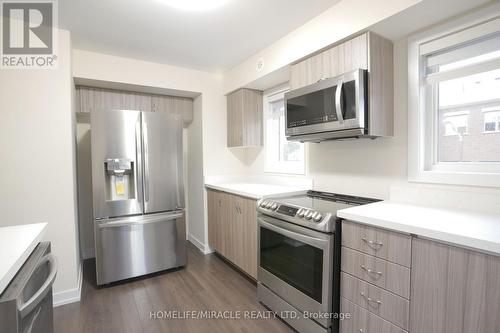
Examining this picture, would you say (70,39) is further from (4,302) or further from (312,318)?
(312,318)

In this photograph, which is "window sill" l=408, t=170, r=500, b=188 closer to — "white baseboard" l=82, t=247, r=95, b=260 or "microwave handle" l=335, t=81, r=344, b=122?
"microwave handle" l=335, t=81, r=344, b=122

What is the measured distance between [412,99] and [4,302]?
7.41 ft

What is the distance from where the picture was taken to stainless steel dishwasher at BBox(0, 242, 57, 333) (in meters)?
0.71

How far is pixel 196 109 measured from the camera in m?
3.34

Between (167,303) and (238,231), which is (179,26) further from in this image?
(167,303)

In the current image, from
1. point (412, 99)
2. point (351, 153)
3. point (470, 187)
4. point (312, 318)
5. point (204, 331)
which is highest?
point (412, 99)

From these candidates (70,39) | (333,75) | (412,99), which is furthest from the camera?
(70,39)

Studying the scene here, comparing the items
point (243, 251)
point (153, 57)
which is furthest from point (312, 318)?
point (153, 57)

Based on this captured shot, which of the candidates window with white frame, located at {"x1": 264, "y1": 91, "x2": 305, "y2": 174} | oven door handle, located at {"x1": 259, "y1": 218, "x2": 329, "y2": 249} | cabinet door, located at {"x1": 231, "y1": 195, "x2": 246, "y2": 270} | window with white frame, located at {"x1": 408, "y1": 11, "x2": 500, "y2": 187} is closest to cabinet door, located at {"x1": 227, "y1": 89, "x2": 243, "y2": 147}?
window with white frame, located at {"x1": 264, "y1": 91, "x2": 305, "y2": 174}

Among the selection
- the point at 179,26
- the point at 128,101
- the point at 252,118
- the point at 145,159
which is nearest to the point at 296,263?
the point at 145,159

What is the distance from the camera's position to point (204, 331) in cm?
175

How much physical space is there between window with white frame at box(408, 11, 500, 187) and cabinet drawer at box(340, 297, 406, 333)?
37.2 inches

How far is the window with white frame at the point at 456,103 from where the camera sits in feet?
4.66

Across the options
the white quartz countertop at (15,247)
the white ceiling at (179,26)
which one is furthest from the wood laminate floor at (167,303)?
the white ceiling at (179,26)
